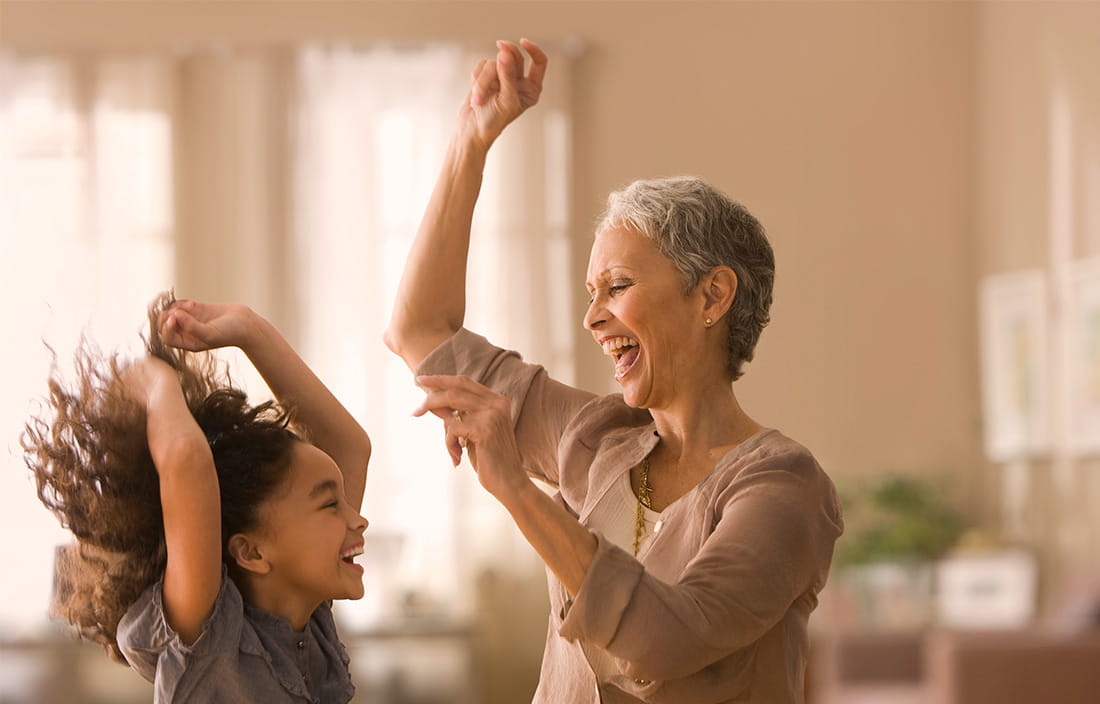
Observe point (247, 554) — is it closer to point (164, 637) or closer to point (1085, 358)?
point (164, 637)

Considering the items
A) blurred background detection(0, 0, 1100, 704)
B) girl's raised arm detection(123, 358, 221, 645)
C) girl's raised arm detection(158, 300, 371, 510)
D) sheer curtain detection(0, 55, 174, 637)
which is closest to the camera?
girl's raised arm detection(123, 358, 221, 645)

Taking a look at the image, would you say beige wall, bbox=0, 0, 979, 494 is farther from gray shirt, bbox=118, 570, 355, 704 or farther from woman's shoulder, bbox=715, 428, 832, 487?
gray shirt, bbox=118, 570, 355, 704

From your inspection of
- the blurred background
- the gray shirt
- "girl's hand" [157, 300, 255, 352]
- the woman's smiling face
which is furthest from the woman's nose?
the blurred background

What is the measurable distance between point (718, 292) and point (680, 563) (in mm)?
376

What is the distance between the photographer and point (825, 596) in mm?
6688

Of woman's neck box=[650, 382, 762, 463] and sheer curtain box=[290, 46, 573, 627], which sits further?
sheer curtain box=[290, 46, 573, 627]

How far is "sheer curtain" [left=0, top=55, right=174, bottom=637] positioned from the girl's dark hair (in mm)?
5111

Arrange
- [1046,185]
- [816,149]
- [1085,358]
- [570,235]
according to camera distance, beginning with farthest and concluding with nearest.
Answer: [816,149] < [570,235] < [1046,185] < [1085,358]

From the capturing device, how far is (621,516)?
1790mm

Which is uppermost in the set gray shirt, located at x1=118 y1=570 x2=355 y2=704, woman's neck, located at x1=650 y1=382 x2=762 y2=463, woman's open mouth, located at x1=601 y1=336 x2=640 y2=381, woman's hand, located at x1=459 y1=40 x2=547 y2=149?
woman's hand, located at x1=459 y1=40 x2=547 y2=149

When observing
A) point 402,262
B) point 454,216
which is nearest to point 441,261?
point 454,216

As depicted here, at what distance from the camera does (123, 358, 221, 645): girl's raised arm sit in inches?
53.4

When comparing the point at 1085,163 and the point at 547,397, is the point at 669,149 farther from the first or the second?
the point at 547,397

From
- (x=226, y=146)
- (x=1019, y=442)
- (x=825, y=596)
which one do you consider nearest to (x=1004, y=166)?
(x=1019, y=442)
